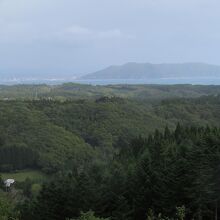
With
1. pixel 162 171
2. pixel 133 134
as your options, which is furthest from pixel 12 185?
pixel 162 171

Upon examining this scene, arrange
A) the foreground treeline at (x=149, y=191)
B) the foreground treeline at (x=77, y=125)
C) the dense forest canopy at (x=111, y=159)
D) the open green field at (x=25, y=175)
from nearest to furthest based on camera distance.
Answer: the foreground treeline at (x=149, y=191) → the dense forest canopy at (x=111, y=159) → the open green field at (x=25, y=175) → the foreground treeline at (x=77, y=125)

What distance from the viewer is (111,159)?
200 ft

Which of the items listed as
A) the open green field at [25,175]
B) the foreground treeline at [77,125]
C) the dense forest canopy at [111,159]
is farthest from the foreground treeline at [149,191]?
the foreground treeline at [77,125]

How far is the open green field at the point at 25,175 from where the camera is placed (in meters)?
79.6

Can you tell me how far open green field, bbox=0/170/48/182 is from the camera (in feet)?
261

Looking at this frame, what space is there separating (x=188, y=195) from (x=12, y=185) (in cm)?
4758

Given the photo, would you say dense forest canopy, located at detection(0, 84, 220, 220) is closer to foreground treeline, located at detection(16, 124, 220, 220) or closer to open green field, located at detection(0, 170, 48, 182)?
foreground treeline, located at detection(16, 124, 220, 220)

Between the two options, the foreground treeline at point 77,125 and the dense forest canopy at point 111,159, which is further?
the foreground treeline at point 77,125

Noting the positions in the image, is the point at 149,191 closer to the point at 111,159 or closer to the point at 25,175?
the point at 111,159

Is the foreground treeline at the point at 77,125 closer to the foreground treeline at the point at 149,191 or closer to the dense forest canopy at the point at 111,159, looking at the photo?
the dense forest canopy at the point at 111,159

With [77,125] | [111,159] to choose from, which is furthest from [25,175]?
[77,125]

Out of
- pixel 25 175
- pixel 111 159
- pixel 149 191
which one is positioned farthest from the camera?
pixel 25 175

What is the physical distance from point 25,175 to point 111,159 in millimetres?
27243

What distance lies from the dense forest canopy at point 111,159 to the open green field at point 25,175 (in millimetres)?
615
